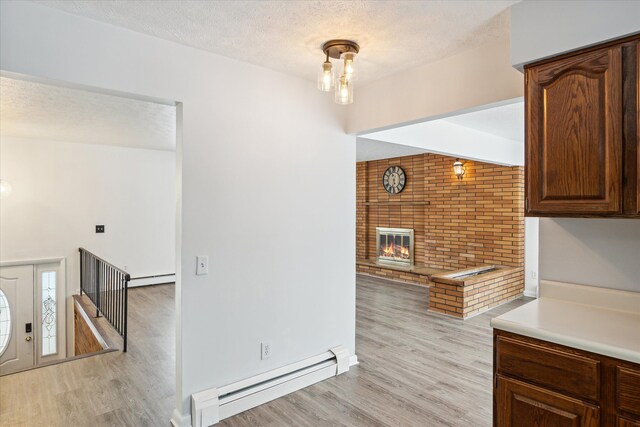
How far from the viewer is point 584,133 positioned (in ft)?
5.61

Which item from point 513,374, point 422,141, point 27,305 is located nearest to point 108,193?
point 27,305

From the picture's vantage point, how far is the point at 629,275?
191cm

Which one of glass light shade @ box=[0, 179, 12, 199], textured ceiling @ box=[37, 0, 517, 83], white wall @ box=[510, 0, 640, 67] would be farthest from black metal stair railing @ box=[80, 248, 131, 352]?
white wall @ box=[510, 0, 640, 67]

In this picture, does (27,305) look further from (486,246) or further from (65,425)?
(486,246)

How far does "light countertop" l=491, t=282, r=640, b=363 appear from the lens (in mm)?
1495

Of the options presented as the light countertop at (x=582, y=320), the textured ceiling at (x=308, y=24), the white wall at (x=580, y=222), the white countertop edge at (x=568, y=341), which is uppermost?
the textured ceiling at (x=308, y=24)

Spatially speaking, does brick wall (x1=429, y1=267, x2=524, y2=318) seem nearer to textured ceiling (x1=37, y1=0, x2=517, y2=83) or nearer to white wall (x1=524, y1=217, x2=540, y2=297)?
white wall (x1=524, y1=217, x2=540, y2=297)

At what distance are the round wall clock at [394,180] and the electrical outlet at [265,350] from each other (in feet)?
18.1

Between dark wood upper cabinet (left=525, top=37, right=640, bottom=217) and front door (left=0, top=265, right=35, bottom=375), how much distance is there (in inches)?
259

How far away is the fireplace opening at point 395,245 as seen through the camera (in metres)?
7.58

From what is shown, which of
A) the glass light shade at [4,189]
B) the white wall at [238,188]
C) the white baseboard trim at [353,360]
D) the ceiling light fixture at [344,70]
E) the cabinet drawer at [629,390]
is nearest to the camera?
the cabinet drawer at [629,390]

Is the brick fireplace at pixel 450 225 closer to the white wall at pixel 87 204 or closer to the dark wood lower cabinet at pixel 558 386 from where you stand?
the dark wood lower cabinet at pixel 558 386

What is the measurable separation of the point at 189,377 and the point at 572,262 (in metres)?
2.49

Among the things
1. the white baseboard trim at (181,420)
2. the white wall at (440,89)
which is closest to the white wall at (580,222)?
the white wall at (440,89)
